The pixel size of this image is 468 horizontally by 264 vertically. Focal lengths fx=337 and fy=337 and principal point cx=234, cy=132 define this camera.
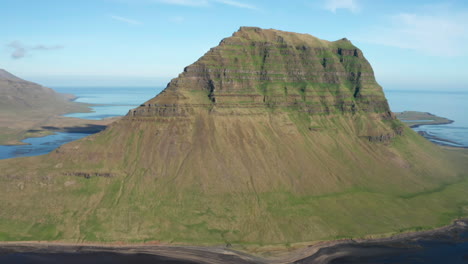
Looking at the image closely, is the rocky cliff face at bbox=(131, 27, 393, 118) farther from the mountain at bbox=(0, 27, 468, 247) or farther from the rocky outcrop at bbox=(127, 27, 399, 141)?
the mountain at bbox=(0, 27, 468, 247)

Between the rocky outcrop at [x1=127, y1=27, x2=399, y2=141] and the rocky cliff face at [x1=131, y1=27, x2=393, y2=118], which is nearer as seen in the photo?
the rocky outcrop at [x1=127, y1=27, x2=399, y2=141]

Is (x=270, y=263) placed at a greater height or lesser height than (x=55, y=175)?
lesser

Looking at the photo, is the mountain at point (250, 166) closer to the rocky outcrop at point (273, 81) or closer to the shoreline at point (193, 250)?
the rocky outcrop at point (273, 81)

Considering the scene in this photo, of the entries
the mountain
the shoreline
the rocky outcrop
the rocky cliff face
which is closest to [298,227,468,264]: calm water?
the shoreline

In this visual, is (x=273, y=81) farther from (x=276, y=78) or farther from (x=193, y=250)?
(x=193, y=250)

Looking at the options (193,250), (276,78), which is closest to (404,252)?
(193,250)

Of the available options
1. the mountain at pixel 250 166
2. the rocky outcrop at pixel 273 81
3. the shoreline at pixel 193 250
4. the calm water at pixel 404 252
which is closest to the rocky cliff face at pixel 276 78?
the rocky outcrop at pixel 273 81

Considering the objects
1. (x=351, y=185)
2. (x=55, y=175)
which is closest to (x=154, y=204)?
(x=55, y=175)

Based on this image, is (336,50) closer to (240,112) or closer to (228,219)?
(240,112)
